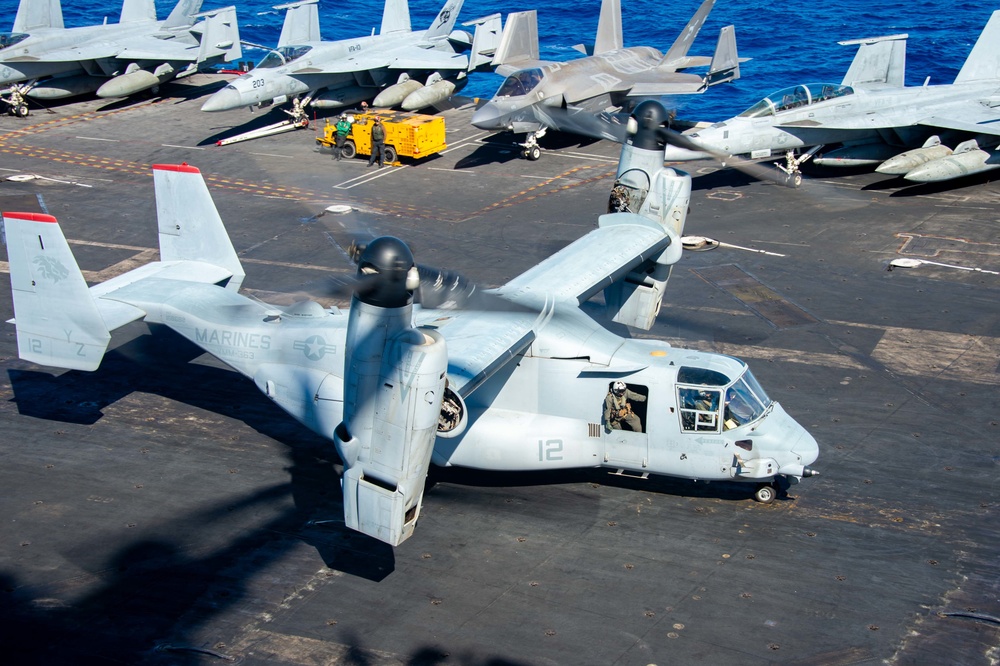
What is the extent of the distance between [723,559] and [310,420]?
29.0ft

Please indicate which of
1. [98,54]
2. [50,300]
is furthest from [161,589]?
[98,54]

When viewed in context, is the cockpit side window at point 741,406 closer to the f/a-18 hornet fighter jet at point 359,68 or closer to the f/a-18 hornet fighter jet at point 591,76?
the f/a-18 hornet fighter jet at point 591,76

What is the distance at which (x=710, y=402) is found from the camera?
64.5ft

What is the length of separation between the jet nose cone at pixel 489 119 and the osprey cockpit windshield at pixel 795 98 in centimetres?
1032

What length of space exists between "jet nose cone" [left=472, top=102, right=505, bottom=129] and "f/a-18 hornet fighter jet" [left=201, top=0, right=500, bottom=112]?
8146 millimetres

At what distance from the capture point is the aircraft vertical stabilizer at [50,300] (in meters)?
21.6

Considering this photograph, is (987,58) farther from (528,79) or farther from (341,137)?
(341,137)

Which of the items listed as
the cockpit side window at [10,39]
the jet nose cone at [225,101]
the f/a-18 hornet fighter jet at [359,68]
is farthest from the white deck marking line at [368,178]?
the cockpit side window at [10,39]

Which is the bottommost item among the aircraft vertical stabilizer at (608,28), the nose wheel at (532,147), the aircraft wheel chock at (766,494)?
the aircraft wheel chock at (766,494)

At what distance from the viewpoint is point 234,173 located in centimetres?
4381

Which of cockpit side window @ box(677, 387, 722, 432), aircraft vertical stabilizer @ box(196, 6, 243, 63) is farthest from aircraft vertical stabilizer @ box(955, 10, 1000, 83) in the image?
aircraft vertical stabilizer @ box(196, 6, 243, 63)

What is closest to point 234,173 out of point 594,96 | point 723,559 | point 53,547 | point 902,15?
point 594,96

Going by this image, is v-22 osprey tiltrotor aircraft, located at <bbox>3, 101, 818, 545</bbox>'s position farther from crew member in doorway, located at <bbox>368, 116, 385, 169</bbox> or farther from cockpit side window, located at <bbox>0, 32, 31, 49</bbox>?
cockpit side window, located at <bbox>0, 32, 31, 49</bbox>

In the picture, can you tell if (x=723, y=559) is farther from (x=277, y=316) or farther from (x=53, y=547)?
(x=53, y=547)
